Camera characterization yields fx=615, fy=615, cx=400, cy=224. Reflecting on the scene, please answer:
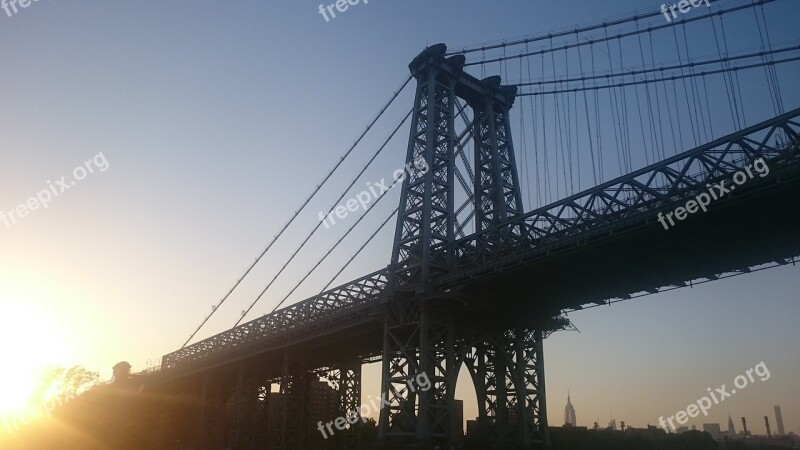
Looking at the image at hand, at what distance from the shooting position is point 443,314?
3722 centimetres

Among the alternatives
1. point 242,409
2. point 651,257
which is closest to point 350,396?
point 242,409

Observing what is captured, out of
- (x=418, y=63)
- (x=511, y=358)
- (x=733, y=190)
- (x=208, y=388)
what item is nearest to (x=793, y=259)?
(x=733, y=190)

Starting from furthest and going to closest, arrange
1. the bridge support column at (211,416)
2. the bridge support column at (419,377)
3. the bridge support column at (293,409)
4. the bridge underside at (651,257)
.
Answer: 1. the bridge support column at (211,416)
2. the bridge support column at (293,409)
3. the bridge support column at (419,377)
4. the bridge underside at (651,257)

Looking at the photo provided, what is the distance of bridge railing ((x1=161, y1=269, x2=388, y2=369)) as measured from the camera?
142ft

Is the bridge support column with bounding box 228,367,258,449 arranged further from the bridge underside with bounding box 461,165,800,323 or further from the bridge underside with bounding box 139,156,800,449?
the bridge underside with bounding box 461,165,800,323

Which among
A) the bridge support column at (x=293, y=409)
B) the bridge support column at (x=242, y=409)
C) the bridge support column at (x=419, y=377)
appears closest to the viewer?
the bridge support column at (x=419, y=377)

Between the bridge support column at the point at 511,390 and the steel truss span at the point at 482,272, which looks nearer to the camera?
the steel truss span at the point at 482,272

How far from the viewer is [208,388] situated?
72.2 meters

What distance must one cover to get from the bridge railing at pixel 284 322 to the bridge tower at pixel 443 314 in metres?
4.45

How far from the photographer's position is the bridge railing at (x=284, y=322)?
142 ft

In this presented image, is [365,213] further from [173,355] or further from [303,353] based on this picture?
Result: [173,355]

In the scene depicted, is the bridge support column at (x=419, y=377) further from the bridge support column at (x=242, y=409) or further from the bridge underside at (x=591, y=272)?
the bridge support column at (x=242, y=409)

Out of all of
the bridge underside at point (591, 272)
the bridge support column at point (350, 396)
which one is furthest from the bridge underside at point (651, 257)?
the bridge support column at point (350, 396)

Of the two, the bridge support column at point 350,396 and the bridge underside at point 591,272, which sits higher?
the bridge underside at point 591,272
